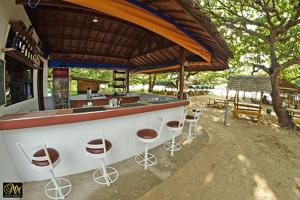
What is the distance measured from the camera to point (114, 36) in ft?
19.7

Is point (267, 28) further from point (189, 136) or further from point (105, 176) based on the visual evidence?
point (105, 176)

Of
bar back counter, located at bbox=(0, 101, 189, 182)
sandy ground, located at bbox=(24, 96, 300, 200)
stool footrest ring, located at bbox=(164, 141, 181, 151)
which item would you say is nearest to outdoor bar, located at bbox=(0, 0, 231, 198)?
bar back counter, located at bbox=(0, 101, 189, 182)

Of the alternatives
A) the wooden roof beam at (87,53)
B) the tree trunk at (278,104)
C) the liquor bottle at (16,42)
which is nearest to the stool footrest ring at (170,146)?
the liquor bottle at (16,42)

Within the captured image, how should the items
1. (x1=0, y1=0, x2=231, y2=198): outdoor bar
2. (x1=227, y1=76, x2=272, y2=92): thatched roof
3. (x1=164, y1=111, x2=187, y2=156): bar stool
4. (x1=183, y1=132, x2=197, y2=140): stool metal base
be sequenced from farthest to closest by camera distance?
(x1=227, y1=76, x2=272, y2=92): thatched roof → (x1=183, y1=132, x2=197, y2=140): stool metal base → (x1=164, y1=111, x2=187, y2=156): bar stool → (x1=0, y1=0, x2=231, y2=198): outdoor bar

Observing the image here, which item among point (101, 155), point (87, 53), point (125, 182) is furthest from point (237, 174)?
point (87, 53)

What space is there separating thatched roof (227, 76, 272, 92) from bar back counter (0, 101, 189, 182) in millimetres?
6564

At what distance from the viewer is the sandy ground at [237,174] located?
274cm

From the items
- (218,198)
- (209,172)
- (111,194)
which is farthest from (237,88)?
(111,194)

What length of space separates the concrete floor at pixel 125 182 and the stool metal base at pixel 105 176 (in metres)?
0.07

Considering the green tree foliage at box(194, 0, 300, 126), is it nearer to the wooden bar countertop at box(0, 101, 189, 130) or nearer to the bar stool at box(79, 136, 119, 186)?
the wooden bar countertop at box(0, 101, 189, 130)

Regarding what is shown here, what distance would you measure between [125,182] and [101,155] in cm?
81

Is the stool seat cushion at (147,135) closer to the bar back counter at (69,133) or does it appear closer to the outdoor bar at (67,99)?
the outdoor bar at (67,99)

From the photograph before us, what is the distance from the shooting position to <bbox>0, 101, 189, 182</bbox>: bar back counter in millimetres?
2397

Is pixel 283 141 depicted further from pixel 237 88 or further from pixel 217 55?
pixel 217 55
